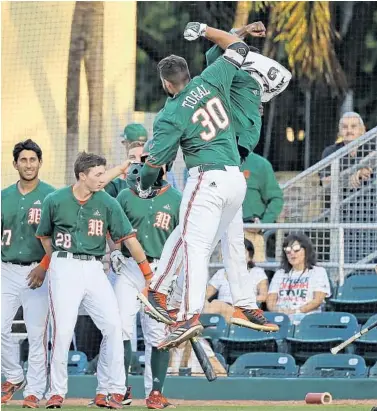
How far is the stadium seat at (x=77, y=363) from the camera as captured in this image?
39.1 feet

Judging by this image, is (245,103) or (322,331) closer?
(245,103)

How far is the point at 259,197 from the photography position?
42.1 ft

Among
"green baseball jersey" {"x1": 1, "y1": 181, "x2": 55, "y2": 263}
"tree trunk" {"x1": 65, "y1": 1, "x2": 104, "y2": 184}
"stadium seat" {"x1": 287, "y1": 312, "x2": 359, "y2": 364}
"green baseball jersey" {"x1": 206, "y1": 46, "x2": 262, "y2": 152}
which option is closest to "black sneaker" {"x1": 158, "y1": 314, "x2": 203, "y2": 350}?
"green baseball jersey" {"x1": 206, "y1": 46, "x2": 262, "y2": 152}

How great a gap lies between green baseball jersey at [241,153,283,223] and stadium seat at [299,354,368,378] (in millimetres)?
1902

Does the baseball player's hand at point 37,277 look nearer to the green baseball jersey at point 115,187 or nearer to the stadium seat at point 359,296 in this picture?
the green baseball jersey at point 115,187

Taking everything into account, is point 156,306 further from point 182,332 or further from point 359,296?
point 359,296

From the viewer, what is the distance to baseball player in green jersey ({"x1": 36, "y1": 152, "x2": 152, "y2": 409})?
987 centimetres

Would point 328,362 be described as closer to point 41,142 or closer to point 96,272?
point 96,272

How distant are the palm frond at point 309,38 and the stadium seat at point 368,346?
678cm

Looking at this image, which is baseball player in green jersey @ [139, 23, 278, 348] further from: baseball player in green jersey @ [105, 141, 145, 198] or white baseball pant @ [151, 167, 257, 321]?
baseball player in green jersey @ [105, 141, 145, 198]

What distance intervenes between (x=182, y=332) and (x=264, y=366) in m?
3.44

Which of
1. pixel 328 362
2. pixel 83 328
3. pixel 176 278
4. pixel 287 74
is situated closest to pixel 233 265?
pixel 176 278

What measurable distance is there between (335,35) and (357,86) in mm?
757

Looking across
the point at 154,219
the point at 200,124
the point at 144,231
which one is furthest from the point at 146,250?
the point at 200,124
